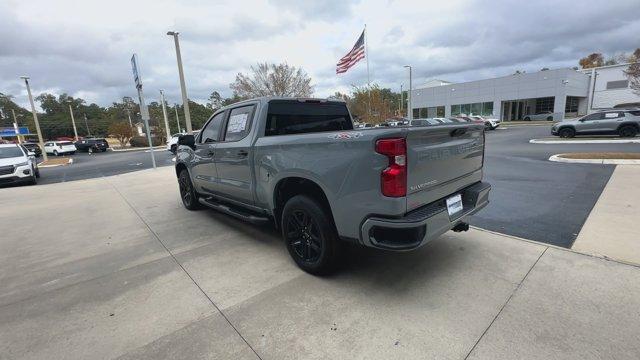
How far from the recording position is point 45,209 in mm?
7023

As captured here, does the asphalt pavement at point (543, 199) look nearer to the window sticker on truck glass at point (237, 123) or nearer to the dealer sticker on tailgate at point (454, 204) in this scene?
the dealer sticker on tailgate at point (454, 204)

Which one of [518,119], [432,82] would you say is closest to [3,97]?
[432,82]

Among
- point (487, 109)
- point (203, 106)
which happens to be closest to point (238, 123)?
point (487, 109)

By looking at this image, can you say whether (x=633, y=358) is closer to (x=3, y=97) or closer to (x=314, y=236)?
(x=314, y=236)

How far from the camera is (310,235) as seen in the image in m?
3.33

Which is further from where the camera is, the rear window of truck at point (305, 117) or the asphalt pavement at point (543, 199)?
the asphalt pavement at point (543, 199)

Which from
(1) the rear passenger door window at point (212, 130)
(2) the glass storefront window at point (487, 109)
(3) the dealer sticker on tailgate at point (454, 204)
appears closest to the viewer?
(3) the dealer sticker on tailgate at point (454, 204)

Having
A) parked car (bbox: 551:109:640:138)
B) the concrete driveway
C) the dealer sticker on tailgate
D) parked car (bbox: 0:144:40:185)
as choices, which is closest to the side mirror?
the concrete driveway

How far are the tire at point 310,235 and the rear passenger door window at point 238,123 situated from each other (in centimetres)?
134

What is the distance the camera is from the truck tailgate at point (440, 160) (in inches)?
104

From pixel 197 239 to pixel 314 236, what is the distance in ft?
7.37

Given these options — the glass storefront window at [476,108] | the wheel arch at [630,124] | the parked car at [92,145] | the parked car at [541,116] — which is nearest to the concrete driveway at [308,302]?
the wheel arch at [630,124]

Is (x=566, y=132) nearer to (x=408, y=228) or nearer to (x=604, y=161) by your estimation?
(x=604, y=161)

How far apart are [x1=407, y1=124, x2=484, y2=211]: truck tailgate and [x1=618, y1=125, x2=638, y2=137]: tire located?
16945 mm
